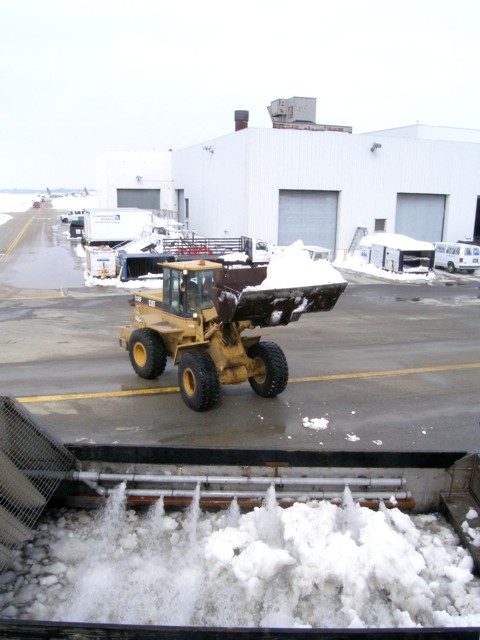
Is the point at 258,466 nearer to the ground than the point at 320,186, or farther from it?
nearer to the ground

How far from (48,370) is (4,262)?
74.0 ft

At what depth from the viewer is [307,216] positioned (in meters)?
33.4

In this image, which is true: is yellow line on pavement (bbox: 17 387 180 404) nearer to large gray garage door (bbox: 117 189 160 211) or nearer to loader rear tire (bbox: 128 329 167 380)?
loader rear tire (bbox: 128 329 167 380)

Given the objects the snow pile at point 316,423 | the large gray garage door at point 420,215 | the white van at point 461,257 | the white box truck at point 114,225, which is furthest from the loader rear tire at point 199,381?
the large gray garage door at point 420,215

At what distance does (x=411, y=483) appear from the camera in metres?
6.55

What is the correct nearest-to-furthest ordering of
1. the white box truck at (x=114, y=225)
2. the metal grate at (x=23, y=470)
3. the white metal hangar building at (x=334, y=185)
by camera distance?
the metal grate at (x=23, y=470)
the white metal hangar building at (x=334, y=185)
the white box truck at (x=114, y=225)

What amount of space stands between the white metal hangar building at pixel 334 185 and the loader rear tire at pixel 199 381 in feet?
76.9

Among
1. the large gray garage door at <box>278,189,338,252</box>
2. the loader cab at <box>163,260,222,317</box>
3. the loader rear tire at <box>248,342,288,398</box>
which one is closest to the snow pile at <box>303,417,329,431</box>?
the loader rear tire at <box>248,342,288,398</box>

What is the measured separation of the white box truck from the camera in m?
34.4

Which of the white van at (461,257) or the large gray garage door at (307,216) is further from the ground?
the large gray garage door at (307,216)

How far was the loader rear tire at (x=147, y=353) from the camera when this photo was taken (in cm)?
1035

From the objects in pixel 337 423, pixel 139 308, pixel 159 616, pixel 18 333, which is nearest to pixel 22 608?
pixel 159 616

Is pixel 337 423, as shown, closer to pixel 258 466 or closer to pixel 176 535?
pixel 258 466

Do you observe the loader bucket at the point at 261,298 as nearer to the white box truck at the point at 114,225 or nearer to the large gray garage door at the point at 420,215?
the white box truck at the point at 114,225
